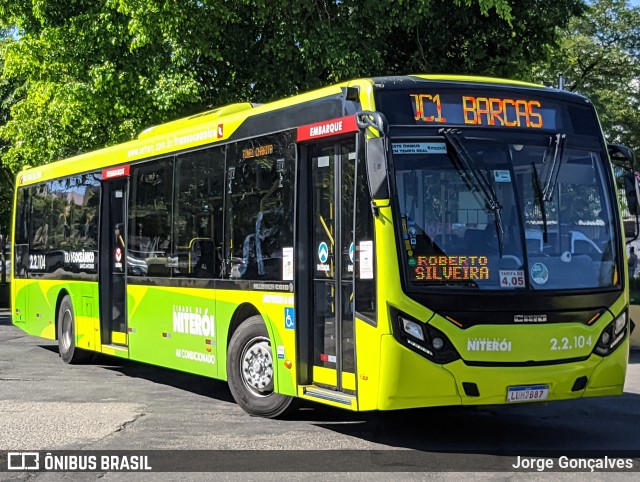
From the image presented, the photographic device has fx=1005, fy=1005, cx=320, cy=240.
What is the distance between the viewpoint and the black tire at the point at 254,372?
9867 millimetres

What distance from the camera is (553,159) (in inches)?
347

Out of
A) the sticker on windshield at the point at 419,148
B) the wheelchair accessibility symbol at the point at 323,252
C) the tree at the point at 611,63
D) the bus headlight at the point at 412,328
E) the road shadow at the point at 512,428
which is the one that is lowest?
the road shadow at the point at 512,428

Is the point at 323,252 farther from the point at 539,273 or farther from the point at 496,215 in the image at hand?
the point at 539,273

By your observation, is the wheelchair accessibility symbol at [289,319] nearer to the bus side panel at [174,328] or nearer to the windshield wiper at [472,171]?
the bus side panel at [174,328]

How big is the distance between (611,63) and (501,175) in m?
28.2

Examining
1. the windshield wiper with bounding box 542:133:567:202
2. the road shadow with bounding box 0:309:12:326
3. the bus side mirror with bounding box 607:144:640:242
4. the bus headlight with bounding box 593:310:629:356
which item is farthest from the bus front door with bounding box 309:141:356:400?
the road shadow with bounding box 0:309:12:326

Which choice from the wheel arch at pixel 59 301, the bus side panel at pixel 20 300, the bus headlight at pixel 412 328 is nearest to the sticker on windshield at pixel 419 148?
the bus headlight at pixel 412 328

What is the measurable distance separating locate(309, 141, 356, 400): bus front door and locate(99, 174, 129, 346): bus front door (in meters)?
4.74

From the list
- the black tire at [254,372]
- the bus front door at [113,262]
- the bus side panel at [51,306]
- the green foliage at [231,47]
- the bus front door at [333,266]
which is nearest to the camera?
the bus front door at [333,266]

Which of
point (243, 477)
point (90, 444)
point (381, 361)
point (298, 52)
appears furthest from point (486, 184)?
point (298, 52)

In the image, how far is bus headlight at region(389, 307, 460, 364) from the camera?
804 cm

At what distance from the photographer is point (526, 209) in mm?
8531

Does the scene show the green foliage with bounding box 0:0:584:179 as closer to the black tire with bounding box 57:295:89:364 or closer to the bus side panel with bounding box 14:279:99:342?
the bus side panel with bounding box 14:279:99:342

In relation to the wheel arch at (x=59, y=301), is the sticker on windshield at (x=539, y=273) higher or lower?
higher
